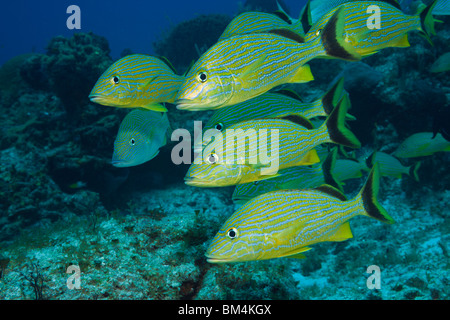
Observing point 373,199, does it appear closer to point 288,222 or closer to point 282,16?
point 288,222

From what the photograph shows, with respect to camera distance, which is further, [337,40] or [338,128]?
[338,128]

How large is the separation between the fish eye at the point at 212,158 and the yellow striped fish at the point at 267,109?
58 cm

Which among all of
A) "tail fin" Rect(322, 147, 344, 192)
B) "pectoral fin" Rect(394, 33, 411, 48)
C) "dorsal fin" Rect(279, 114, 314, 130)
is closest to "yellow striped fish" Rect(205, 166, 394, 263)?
"tail fin" Rect(322, 147, 344, 192)

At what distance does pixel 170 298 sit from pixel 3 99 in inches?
451

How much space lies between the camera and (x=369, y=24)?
8.56ft

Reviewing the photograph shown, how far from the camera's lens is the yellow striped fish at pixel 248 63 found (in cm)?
237

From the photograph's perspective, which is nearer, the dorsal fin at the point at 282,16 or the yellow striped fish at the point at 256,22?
the yellow striped fish at the point at 256,22

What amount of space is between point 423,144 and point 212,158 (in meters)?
5.24

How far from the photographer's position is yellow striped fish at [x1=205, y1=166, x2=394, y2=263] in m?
2.25

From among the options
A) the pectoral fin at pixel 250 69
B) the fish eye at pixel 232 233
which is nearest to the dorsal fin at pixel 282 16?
the pectoral fin at pixel 250 69

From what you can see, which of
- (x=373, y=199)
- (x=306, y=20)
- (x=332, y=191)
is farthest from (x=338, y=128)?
(x=306, y=20)

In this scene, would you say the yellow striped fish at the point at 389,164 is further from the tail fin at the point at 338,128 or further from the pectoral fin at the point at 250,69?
the pectoral fin at the point at 250,69

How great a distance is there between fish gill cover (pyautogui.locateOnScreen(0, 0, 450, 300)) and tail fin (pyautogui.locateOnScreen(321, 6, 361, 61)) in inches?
0.7
